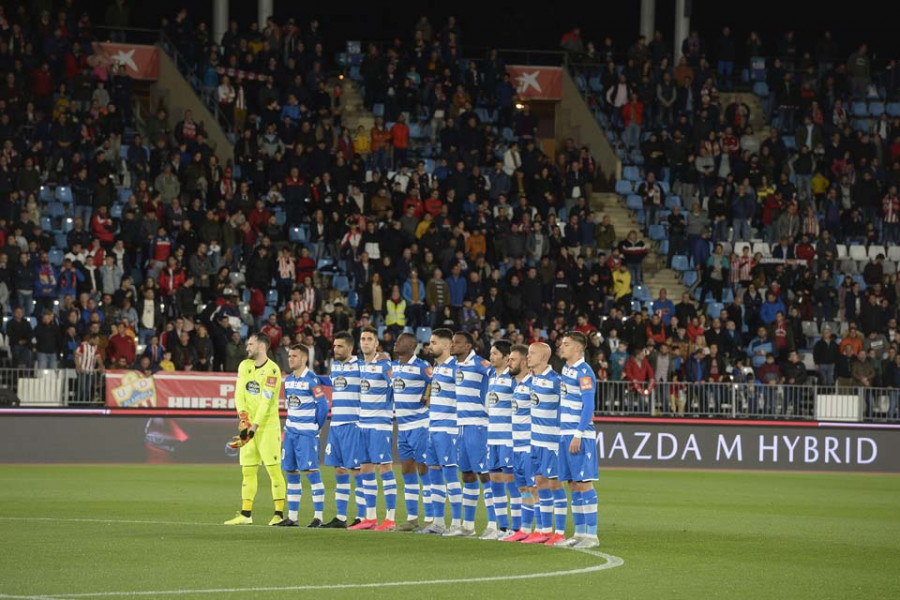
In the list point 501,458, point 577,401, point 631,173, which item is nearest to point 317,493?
point 501,458

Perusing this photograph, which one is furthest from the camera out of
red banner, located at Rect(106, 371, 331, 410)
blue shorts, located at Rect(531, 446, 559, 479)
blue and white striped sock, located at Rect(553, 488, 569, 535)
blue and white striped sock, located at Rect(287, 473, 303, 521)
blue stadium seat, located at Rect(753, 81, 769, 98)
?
blue stadium seat, located at Rect(753, 81, 769, 98)

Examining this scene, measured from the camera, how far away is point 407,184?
37750 mm

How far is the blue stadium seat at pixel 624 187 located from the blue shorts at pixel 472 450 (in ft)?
85.1

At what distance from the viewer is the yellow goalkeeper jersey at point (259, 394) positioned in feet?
60.8

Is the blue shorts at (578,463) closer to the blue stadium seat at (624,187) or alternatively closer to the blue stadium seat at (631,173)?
the blue stadium seat at (624,187)

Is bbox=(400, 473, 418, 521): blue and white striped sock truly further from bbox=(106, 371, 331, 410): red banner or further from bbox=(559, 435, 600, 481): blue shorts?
bbox=(106, 371, 331, 410): red banner

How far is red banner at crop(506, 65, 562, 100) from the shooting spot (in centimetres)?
4541

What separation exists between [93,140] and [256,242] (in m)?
4.67

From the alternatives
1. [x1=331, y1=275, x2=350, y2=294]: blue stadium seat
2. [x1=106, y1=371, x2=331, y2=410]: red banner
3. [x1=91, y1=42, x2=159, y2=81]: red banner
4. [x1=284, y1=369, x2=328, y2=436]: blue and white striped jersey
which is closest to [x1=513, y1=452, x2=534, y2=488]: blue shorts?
[x1=284, y1=369, x2=328, y2=436]: blue and white striped jersey

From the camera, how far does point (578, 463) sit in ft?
52.2

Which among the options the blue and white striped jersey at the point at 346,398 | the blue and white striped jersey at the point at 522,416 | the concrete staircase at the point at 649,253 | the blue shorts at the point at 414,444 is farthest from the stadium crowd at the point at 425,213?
the blue and white striped jersey at the point at 522,416

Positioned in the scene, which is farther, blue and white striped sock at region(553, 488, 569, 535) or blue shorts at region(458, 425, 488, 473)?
blue shorts at region(458, 425, 488, 473)

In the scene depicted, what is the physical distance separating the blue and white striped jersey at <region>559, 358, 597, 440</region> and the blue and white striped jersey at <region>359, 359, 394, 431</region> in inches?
103

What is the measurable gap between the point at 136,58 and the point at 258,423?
25035 millimetres
